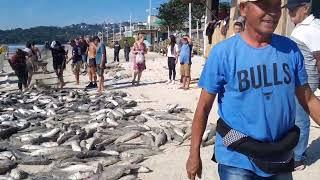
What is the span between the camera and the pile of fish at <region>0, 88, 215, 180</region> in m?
7.13

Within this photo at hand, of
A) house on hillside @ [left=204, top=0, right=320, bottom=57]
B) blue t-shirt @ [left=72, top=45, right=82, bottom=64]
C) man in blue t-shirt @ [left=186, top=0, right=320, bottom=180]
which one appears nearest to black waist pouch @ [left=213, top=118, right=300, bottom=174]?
man in blue t-shirt @ [left=186, top=0, right=320, bottom=180]

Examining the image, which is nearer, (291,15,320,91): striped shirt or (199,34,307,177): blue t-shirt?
(199,34,307,177): blue t-shirt

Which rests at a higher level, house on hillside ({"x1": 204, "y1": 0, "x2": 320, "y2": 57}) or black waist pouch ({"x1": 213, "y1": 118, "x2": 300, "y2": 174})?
house on hillside ({"x1": 204, "y1": 0, "x2": 320, "y2": 57})

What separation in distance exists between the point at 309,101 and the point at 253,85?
0.54 m

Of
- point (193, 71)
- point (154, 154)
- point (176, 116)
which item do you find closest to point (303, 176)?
point (154, 154)

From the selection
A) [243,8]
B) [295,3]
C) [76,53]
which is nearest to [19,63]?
[76,53]

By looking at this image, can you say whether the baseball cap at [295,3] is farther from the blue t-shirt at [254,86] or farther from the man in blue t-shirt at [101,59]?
the man in blue t-shirt at [101,59]

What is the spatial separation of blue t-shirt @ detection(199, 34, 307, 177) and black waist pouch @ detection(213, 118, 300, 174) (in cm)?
3

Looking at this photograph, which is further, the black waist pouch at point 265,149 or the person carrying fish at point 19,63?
the person carrying fish at point 19,63

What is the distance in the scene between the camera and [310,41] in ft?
17.4

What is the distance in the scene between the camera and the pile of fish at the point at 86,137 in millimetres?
7129

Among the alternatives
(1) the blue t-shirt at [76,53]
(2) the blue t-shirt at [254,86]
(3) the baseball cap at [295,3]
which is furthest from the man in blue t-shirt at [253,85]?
(1) the blue t-shirt at [76,53]

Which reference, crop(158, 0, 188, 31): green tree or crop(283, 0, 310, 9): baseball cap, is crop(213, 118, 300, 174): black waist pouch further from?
crop(158, 0, 188, 31): green tree

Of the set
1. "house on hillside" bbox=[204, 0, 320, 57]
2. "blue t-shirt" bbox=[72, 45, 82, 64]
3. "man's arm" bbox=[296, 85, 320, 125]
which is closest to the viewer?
"man's arm" bbox=[296, 85, 320, 125]
